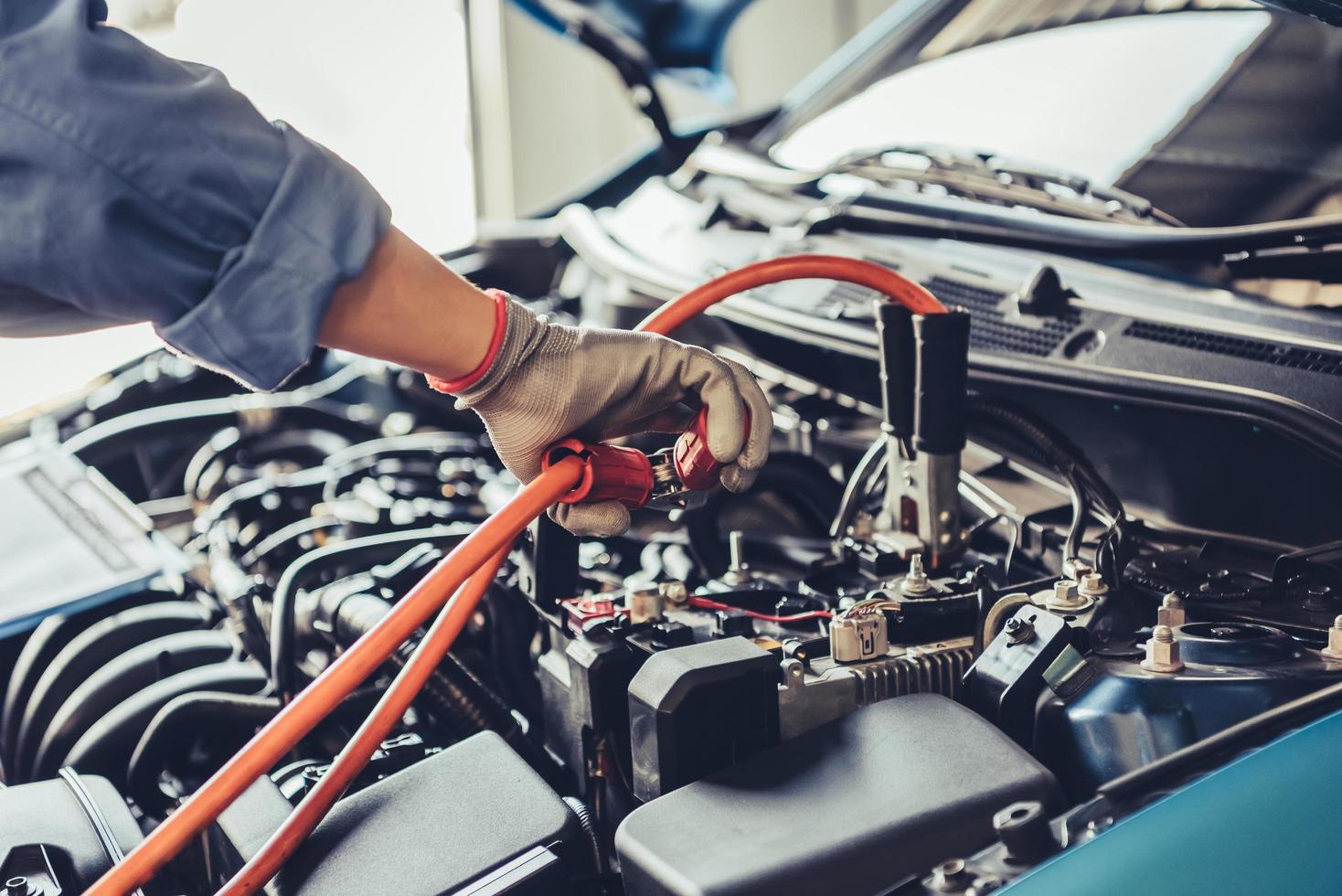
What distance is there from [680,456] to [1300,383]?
23.6 inches

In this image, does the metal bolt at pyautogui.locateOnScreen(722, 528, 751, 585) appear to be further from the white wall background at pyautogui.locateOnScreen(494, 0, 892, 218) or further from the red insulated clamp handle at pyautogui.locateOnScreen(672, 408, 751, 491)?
the white wall background at pyautogui.locateOnScreen(494, 0, 892, 218)

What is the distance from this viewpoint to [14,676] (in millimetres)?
1635

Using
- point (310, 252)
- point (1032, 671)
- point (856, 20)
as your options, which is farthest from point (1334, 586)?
point (856, 20)

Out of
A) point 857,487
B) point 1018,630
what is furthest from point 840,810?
point 857,487

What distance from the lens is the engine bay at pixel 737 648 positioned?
0.90m

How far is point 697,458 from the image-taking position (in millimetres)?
1064

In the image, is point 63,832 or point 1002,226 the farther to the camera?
point 1002,226

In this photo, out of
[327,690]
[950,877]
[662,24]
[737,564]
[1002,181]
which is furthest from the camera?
[662,24]

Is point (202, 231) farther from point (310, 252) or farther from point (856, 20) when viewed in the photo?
point (856, 20)

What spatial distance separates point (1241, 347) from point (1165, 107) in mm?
454

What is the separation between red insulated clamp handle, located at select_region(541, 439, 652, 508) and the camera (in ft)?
3.39

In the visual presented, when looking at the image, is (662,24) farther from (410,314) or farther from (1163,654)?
(1163,654)

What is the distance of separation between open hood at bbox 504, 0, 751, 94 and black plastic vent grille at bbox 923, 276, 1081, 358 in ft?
4.31

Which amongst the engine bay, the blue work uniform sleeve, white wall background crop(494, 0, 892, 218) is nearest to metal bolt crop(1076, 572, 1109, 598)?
the engine bay
